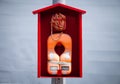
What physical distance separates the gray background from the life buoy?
4.89 ft

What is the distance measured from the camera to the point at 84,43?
3.66 meters

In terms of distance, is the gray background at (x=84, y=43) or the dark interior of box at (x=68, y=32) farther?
the gray background at (x=84, y=43)

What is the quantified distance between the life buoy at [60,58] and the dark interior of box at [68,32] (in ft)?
0.17

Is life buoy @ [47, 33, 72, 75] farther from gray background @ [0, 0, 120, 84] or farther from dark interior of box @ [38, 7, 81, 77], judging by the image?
gray background @ [0, 0, 120, 84]

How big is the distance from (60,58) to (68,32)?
241 millimetres

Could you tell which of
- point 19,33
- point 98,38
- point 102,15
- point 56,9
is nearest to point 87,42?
point 98,38

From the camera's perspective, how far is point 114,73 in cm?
366

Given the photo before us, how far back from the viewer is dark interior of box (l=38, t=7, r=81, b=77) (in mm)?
2223

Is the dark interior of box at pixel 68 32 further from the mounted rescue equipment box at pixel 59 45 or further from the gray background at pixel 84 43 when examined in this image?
the gray background at pixel 84 43

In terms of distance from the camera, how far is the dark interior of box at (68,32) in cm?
222

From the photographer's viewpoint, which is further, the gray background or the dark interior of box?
the gray background

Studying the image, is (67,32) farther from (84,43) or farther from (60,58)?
(84,43)

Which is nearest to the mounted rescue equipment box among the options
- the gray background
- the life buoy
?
the life buoy

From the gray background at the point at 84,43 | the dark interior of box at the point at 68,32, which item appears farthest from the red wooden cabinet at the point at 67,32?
the gray background at the point at 84,43
